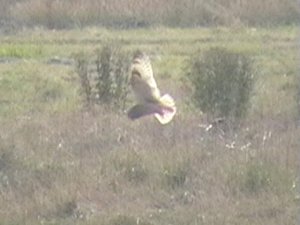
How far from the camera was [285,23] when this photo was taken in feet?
86.0

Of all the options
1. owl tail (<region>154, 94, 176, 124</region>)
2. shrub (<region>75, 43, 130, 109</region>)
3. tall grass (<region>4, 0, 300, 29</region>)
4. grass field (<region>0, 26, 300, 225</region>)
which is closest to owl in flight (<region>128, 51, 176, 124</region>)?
owl tail (<region>154, 94, 176, 124</region>)

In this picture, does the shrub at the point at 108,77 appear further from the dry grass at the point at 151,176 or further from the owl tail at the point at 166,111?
the owl tail at the point at 166,111

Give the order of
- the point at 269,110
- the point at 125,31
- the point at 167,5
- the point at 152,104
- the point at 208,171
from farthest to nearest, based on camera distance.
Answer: the point at 167,5
the point at 125,31
the point at 269,110
the point at 208,171
the point at 152,104

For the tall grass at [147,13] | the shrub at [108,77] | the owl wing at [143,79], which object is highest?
the owl wing at [143,79]

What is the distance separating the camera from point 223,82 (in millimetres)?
10781

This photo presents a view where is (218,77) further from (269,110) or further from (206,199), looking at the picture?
(206,199)

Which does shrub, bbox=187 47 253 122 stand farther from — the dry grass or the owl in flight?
the owl in flight

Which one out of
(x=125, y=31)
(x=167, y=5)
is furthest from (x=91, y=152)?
(x=167, y=5)

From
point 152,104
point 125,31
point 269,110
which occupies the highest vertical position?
point 152,104

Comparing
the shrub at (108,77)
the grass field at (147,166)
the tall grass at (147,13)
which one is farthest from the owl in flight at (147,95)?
the tall grass at (147,13)

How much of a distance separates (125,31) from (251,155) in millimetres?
16503

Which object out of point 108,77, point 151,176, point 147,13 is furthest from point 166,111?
point 147,13

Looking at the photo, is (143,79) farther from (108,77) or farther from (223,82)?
(108,77)

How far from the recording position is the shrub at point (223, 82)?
1076 cm
